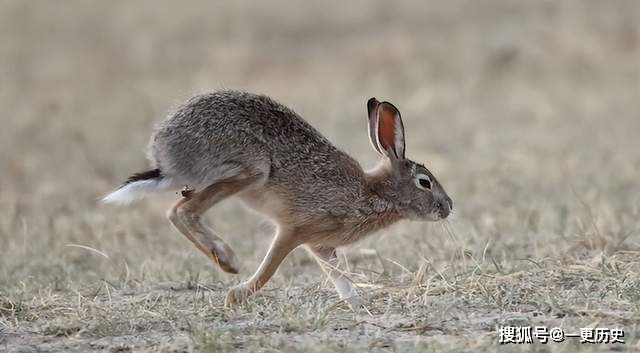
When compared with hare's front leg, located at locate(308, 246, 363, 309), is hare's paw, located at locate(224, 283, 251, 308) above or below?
below

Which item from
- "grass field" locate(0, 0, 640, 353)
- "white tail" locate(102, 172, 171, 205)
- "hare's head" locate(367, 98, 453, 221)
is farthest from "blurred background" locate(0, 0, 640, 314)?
"white tail" locate(102, 172, 171, 205)

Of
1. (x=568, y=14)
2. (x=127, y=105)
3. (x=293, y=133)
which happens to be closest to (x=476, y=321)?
(x=293, y=133)

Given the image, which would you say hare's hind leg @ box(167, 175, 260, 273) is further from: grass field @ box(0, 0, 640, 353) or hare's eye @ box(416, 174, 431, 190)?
hare's eye @ box(416, 174, 431, 190)

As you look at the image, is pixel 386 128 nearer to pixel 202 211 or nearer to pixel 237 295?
pixel 202 211

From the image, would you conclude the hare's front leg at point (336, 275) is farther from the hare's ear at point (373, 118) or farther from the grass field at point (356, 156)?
the hare's ear at point (373, 118)

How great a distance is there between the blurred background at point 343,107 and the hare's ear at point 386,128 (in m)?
0.66

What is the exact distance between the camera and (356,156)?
11844 millimetres

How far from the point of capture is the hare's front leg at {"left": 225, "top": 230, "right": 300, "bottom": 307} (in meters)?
5.61

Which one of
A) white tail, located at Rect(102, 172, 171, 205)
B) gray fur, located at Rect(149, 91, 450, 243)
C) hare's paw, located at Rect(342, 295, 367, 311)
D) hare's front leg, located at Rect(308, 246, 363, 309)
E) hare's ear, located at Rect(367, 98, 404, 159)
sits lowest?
hare's paw, located at Rect(342, 295, 367, 311)

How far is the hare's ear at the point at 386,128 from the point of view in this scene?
635 centimetres

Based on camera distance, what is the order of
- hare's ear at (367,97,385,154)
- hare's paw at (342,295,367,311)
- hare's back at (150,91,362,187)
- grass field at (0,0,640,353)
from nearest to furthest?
1. grass field at (0,0,640,353)
2. hare's paw at (342,295,367,311)
3. hare's back at (150,91,362,187)
4. hare's ear at (367,97,385,154)

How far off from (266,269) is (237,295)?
0.94 feet

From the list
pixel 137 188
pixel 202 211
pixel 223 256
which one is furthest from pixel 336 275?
pixel 137 188

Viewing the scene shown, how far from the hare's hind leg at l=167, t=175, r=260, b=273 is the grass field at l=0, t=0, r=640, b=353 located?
24 cm
